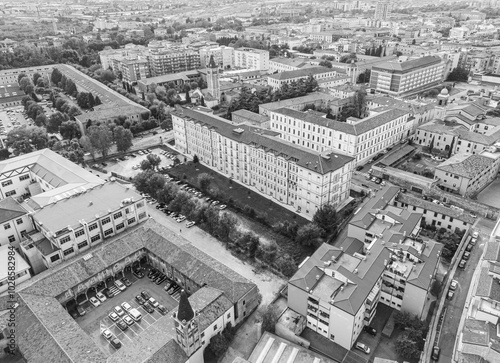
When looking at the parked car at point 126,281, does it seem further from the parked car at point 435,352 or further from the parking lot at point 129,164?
the parked car at point 435,352

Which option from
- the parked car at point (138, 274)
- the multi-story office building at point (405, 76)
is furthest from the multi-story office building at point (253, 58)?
the parked car at point (138, 274)

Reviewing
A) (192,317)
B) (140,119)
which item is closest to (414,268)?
(192,317)

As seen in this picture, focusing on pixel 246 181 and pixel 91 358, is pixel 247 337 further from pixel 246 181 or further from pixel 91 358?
pixel 246 181

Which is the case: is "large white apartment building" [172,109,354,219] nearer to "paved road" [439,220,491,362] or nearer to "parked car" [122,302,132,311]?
"paved road" [439,220,491,362]

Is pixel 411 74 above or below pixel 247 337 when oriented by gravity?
above

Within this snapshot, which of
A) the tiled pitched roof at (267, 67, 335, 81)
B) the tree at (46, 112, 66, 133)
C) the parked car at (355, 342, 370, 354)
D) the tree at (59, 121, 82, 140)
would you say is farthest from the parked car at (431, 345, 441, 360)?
the tiled pitched roof at (267, 67, 335, 81)

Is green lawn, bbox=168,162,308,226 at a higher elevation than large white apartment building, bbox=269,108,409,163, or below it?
below
